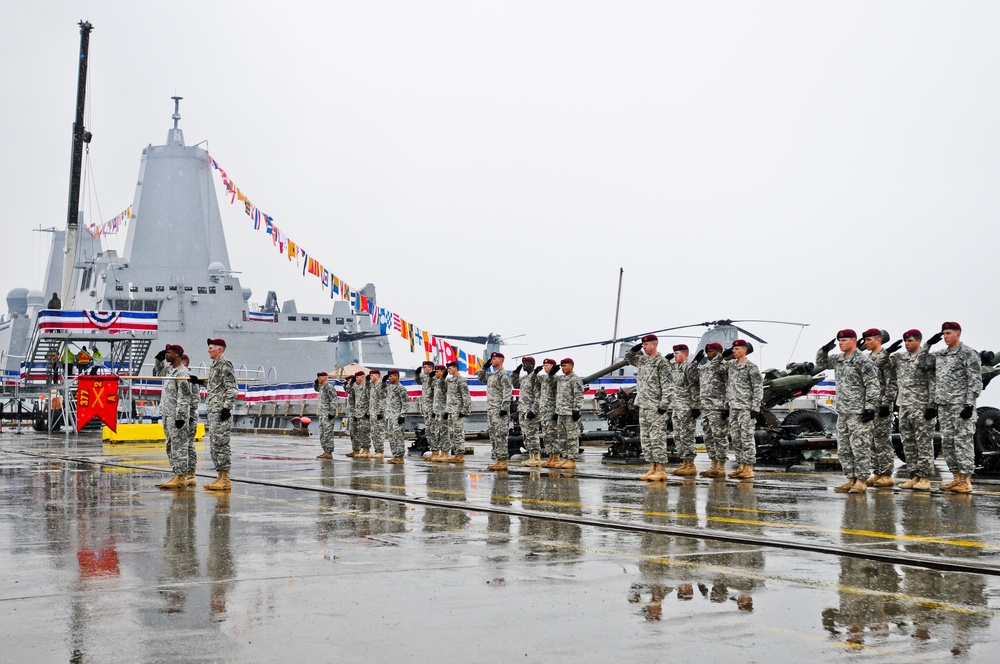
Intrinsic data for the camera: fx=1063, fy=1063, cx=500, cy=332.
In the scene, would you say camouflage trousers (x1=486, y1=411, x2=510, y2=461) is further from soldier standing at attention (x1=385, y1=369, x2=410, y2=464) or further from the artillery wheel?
the artillery wheel

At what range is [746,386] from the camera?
13.2 metres

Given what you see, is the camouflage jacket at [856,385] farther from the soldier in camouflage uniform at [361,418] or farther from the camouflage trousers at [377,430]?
the soldier in camouflage uniform at [361,418]

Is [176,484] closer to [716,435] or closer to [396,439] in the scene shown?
[716,435]

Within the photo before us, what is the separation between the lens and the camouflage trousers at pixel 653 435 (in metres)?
12.9

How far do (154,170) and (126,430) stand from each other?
3760cm

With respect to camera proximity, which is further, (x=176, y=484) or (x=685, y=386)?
(x=685, y=386)

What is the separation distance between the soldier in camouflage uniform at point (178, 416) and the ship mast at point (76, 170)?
31794mm

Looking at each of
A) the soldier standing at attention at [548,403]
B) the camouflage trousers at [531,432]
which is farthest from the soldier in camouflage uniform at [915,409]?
the camouflage trousers at [531,432]

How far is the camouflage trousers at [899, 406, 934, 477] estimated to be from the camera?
11102mm

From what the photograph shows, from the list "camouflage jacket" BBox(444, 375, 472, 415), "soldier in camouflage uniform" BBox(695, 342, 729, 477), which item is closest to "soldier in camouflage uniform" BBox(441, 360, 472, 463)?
"camouflage jacket" BBox(444, 375, 472, 415)

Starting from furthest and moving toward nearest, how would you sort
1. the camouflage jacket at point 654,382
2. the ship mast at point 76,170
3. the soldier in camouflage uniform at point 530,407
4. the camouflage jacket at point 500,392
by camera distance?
1. the ship mast at point 76,170
2. the soldier in camouflage uniform at point 530,407
3. the camouflage jacket at point 500,392
4. the camouflage jacket at point 654,382

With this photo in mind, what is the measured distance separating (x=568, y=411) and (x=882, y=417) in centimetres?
552

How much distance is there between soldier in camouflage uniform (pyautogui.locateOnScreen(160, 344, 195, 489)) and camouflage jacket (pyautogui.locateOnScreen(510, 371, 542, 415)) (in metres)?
6.45

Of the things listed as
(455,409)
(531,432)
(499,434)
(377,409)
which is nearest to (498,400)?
(531,432)
